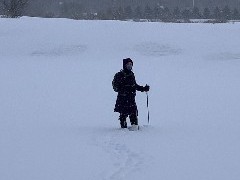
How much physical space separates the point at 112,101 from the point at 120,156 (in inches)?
291

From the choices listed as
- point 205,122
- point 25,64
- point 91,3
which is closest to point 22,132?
point 205,122

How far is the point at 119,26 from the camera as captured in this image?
88.9 ft

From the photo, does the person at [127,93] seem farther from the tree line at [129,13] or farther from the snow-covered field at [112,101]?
the tree line at [129,13]

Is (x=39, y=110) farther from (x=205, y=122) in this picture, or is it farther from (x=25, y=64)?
(x=25, y=64)

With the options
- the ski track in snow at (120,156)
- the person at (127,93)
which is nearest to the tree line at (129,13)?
the person at (127,93)

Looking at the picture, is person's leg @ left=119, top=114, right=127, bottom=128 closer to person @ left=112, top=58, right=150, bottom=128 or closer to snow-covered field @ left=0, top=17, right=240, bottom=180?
person @ left=112, top=58, right=150, bottom=128

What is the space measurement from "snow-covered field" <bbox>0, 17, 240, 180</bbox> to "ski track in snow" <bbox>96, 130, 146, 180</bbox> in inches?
0.6

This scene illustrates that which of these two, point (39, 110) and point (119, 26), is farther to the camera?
point (119, 26)

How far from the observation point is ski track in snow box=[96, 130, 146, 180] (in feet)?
19.7

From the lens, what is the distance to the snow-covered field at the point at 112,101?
6531 mm

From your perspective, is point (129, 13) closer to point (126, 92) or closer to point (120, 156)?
point (126, 92)

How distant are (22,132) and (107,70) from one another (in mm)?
11016

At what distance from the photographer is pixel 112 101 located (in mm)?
14336

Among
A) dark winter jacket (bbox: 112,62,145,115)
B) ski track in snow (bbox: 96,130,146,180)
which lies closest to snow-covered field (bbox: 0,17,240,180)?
ski track in snow (bbox: 96,130,146,180)
